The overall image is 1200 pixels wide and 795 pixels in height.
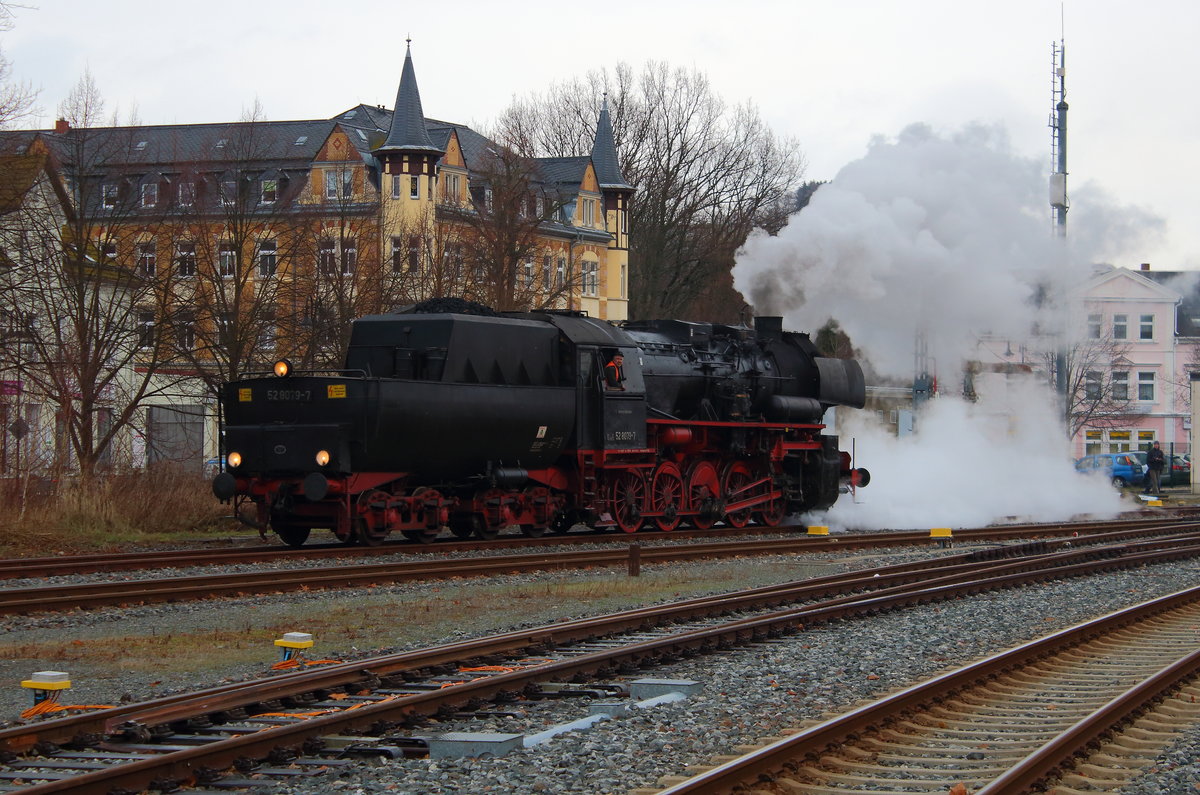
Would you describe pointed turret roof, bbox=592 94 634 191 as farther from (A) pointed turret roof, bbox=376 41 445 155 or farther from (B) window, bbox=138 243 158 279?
(B) window, bbox=138 243 158 279

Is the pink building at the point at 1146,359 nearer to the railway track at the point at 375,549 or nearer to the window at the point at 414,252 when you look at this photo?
the window at the point at 414,252

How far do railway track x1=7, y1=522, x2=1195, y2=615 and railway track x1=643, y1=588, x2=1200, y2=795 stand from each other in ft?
21.7

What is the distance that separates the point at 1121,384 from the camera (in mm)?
63344

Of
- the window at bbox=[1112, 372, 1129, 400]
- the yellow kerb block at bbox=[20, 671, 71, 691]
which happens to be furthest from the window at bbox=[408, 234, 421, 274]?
the window at bbox=[1112, 372, 1129, 400]

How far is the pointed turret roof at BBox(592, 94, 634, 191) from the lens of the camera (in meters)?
69.1

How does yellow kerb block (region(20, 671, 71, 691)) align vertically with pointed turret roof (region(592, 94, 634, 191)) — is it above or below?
below

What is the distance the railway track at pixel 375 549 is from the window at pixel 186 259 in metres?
13.6

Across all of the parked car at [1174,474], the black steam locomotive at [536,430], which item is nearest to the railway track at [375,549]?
the black steam locomotive at [536,430]

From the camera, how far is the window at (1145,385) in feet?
215

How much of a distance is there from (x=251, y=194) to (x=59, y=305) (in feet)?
21.7

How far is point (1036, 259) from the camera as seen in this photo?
28.8m

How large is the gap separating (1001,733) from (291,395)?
11.8 m

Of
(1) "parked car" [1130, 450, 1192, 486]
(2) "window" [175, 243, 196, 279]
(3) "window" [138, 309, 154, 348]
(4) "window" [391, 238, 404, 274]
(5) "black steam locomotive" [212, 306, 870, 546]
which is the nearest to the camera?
(5) "black steam locomotive" [212, 306, 870, 546]

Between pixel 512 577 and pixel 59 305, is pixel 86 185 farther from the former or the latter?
pixel 512 577
